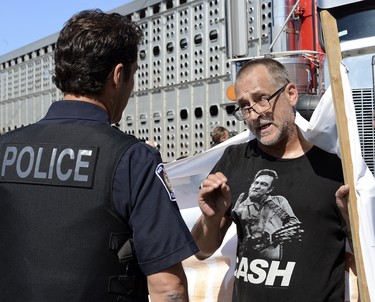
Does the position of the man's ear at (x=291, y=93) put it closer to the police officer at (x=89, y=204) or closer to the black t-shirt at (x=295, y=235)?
the black t-shirt at (x=295, y=235)

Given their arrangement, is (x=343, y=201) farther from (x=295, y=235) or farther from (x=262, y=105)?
(x=262, y=105)

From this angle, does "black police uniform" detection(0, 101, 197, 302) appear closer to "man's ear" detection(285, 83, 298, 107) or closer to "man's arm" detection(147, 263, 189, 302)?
"man's arm" detection(147, 263, 189, 302)

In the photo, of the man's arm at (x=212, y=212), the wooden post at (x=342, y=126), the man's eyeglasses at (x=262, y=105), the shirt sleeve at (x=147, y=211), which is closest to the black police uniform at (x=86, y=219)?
the shirt sleeve at (x=147, y=211)

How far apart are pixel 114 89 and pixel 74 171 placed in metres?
0.29

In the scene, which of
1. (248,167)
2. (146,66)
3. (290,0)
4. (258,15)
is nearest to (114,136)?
(248,167)

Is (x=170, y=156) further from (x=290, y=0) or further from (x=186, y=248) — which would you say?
(x=186, y=248)

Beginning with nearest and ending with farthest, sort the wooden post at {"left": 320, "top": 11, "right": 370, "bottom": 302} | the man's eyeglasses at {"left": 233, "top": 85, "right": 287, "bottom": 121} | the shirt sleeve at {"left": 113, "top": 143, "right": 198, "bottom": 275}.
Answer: the shirt sleeve at {"left": 113, "top": 143, "right": 198, "bottom": 275} < the wooden post at {"left": 320, "top": 11, "right": 370, "bottom": 302} < the man's eyeglasses at {"left": 233, "top": 85, "right": 287, "bottom": 121}

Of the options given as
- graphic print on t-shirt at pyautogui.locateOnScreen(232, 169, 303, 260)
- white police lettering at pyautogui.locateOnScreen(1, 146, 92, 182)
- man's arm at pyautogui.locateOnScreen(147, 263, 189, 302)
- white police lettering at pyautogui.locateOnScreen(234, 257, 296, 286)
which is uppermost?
white police lettering at pyautogui.locateOnScreen(1, 146, 92, 182)

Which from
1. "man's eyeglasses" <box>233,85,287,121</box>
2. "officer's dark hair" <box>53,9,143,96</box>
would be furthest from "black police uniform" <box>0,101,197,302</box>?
"man's eyeglasses" <box>233,85,287,121</box>

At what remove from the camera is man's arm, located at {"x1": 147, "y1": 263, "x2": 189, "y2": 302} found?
2031mm

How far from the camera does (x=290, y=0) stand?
6430 mm

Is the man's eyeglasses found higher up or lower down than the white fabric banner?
higher up

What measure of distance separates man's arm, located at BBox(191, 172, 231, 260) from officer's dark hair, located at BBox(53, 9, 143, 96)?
27.4 inches

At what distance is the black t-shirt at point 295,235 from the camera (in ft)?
8.70
